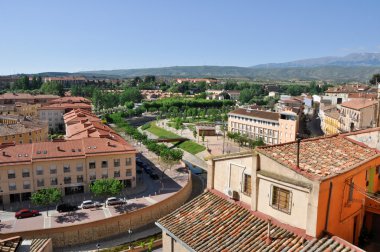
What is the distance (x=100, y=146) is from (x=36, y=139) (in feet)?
75.7

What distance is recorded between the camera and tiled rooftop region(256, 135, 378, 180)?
12.1m

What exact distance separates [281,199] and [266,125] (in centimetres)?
6939

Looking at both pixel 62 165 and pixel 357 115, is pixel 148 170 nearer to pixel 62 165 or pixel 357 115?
pixel 62 165

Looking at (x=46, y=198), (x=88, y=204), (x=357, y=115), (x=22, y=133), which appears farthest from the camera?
(x=357, y=115)

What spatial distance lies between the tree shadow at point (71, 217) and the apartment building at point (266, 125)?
49.8 meters

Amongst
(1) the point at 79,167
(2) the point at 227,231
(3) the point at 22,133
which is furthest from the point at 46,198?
(2) the point at 227,231

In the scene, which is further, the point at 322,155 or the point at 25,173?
the point at 25,173

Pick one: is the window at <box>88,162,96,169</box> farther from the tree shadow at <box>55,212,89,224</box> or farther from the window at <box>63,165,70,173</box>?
the tree shadow at <box>55,212,89,224</box>

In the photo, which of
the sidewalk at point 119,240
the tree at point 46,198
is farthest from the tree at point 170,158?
the tree at point 46,198

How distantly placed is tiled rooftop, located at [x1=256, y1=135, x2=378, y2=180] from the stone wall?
87.7ft

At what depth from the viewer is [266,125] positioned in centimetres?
8025

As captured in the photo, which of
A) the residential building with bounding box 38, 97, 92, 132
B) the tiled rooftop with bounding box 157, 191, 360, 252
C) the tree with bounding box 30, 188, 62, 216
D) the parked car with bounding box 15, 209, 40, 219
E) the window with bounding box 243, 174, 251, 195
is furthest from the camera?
the residential building with bounding box 38, 97, 92, 132

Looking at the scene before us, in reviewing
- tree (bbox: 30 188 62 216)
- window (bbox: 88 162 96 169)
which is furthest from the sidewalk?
window (bbox: 88 162 96 169)

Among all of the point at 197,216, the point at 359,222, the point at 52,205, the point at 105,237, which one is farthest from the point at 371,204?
the point at 52,205
